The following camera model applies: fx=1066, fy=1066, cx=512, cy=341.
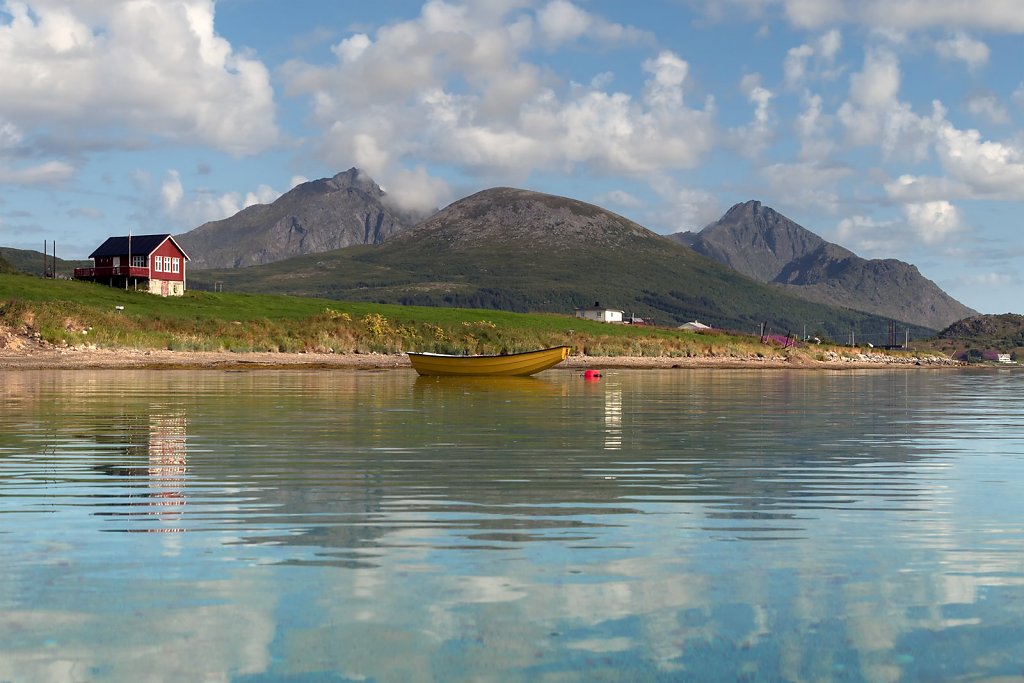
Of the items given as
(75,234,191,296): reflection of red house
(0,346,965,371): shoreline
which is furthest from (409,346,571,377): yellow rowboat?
(75,234,191,296): reflection of red house

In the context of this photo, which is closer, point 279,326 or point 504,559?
point 504,559

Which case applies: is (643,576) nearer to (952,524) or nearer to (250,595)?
(250,595)

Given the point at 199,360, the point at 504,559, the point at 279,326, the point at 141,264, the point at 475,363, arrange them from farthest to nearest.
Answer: the point at 141,264 < the point at 279,326 < the point at 199,360 < the point at 475,363 < the point at 504,559

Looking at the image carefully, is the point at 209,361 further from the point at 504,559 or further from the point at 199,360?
the point at 504,559

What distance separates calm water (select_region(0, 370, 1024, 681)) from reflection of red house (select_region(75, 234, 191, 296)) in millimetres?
111729

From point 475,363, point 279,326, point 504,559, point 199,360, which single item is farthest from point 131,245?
point 504,559

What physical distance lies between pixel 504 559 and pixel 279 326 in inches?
3632

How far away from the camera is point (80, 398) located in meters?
35.4

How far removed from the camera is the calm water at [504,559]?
23.6 feet

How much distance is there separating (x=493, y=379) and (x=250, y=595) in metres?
55.2

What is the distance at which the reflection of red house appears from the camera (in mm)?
128500

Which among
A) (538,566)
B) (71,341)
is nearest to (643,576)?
(538,566)

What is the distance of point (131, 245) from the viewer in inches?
5133

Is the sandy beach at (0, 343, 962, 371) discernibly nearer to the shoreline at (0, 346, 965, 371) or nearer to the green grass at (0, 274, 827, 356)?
the shoreline at (0, 346, 965, 371)
